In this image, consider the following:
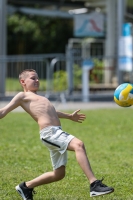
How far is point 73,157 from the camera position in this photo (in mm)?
10289

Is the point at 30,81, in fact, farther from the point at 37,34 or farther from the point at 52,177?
the point at 37,34

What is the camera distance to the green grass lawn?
23.9 ft

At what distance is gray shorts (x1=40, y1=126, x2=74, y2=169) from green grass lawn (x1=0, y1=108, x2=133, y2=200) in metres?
0.60

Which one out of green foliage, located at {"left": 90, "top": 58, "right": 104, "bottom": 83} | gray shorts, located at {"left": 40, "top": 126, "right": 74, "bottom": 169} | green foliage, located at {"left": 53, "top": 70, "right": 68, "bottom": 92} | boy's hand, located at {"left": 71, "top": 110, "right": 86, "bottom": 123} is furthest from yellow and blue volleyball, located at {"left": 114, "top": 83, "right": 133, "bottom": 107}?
green foliage, located at {"left": 90, "top": 58, "right": 104, "bottom": 83}

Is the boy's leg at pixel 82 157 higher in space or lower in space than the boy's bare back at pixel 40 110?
lower

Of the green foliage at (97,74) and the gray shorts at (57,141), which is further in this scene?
the green foliage at (97,74)

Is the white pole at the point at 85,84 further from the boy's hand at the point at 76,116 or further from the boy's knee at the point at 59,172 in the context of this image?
the boy's knee at the point at 59,172

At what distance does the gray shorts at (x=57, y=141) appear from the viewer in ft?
20.6

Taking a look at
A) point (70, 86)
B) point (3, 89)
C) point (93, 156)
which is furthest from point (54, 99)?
point (93, 156)

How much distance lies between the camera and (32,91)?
22.0ft

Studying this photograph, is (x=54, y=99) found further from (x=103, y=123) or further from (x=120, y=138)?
(x=120, y=138)

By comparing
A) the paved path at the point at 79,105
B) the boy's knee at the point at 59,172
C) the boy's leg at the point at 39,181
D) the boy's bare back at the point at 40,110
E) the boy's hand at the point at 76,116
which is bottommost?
the paved path at the point at 79,105

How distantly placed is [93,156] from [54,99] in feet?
33.8

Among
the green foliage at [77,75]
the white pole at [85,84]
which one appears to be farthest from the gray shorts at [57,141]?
the green foliage at [77,75]
